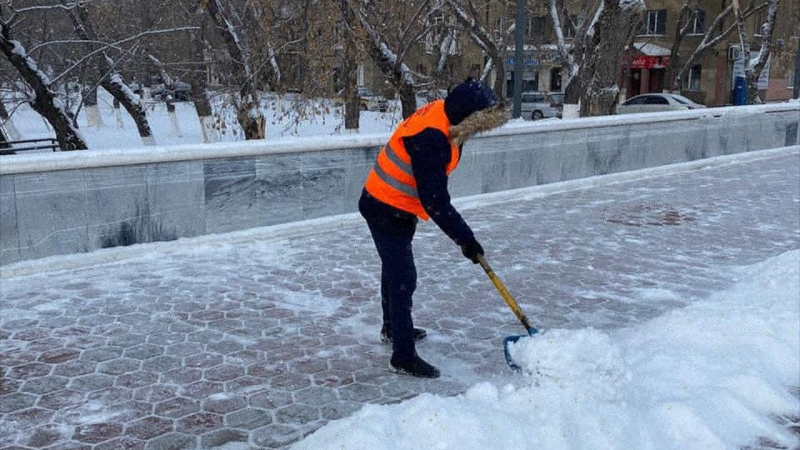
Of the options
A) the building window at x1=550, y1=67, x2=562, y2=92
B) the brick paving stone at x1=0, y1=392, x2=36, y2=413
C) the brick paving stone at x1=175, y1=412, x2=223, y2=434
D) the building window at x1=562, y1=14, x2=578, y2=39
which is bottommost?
the brick paving stone at x1=175, y1=412, x2=223, y2=434

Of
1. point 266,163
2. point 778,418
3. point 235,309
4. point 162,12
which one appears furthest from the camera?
point 162,12

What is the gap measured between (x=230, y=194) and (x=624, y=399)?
172 inches

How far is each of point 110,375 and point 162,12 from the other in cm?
1285

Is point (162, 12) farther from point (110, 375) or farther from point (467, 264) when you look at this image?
point (110, 375)

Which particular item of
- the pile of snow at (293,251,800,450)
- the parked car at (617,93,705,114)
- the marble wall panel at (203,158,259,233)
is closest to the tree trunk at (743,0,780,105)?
the parked car at (617,93,705,114)

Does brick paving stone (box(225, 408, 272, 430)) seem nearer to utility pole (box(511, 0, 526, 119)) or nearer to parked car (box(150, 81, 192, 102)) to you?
utility pole (box(511, 0, 526, 119))

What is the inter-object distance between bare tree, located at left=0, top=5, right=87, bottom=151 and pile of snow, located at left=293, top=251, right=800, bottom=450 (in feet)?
28.8

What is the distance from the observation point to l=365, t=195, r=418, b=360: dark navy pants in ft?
13.5

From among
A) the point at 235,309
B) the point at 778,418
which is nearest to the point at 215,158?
the point at 235,309

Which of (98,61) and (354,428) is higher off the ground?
(98,61)

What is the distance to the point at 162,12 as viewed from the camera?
15.6 m

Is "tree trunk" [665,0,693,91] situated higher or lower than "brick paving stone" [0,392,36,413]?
higher

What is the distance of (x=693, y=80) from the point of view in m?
38.9

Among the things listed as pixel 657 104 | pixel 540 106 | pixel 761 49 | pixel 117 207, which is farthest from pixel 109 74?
pixel 540 106
